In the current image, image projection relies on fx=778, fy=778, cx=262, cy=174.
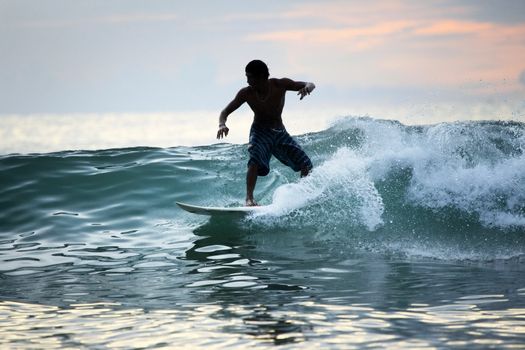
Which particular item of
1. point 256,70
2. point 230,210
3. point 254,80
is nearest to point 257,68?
point 256,70

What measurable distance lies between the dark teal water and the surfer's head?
155 cm

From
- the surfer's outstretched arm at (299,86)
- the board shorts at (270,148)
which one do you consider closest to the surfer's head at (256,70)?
the surfer's outstretched arm at (299,86)

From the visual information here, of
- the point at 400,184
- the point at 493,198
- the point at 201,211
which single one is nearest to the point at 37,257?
the point at 201,211

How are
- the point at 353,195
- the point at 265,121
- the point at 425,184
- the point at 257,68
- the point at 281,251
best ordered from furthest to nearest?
1. the point at 425,184
2. the point at 353,195
3. the point at 265,121
4. the point at 257,68
5. the point at 281,251

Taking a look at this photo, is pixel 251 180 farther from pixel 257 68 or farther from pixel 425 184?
pixel 425 184

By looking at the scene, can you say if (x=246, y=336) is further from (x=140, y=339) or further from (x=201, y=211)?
(x=201, y=211)

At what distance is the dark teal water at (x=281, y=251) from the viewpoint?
565 centimetres

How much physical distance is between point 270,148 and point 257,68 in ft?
4.04

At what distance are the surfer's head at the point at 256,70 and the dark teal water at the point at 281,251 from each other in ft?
5.09

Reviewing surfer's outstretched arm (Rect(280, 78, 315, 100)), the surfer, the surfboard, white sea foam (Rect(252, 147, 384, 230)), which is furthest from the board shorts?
surfer's outstretched arm (Rect(280, 78, 315, 100))

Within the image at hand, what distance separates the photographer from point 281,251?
358 inches

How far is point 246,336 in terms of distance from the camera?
5406 mm

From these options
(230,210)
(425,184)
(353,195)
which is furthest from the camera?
(425,184)

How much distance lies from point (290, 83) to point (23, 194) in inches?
239
